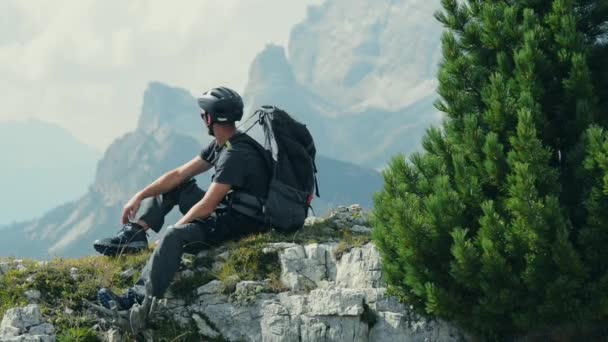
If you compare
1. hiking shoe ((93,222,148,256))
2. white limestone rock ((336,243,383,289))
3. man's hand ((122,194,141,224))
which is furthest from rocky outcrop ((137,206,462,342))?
man's hand ((122,194,141,224))

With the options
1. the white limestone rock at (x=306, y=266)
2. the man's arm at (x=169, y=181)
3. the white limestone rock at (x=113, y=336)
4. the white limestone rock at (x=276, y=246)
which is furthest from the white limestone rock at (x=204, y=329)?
the man's arm at (x=169, y=181)

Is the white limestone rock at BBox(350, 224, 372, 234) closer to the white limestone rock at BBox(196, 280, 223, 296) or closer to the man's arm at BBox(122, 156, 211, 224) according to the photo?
the man's arm at BBox(122, 156, 211, 224)

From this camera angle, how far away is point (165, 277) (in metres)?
11.3

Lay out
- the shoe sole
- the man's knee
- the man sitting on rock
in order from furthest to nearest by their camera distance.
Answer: the shoe sole, the man's knee, the man sitting on rock

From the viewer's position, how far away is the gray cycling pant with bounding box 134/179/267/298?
11281 mm

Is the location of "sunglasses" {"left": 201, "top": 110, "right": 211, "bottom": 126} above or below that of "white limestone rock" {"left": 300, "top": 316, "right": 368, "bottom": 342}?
above

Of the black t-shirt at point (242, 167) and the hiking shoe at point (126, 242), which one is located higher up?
the black t-shirt at point (242, 167)

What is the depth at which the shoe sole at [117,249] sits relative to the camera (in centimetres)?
1305

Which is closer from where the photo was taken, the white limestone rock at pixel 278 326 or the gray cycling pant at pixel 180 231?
the white limestone rock at pixel 278 326

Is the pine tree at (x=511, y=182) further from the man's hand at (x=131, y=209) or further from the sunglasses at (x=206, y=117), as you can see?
the man's hand at (x=131, y=209)

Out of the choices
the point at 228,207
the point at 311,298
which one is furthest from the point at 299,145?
the point at 311,298

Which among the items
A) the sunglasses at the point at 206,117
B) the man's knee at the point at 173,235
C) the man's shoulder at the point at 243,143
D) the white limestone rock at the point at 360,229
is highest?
the sunglasses at the point at 206,117

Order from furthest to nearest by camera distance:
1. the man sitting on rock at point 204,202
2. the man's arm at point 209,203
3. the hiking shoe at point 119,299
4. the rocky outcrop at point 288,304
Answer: the man's arm at point 209,203 → the man sitting on rock at point 204,202 → the rocky outcrop at point 288,304 → the hiking shoe at point 119,299

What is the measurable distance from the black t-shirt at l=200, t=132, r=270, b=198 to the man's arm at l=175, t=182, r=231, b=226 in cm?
11
